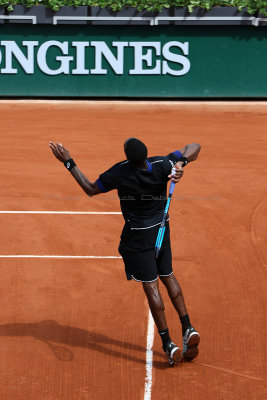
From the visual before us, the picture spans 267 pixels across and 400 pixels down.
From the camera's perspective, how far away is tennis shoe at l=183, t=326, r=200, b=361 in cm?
764

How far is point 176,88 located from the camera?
76.8ft

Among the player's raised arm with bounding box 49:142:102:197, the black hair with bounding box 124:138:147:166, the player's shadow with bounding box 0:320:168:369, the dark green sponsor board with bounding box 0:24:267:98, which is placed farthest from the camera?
the dark green sponsor board with bounding box 0:24:267:98

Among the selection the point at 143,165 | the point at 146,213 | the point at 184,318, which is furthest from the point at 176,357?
the point at 143,165

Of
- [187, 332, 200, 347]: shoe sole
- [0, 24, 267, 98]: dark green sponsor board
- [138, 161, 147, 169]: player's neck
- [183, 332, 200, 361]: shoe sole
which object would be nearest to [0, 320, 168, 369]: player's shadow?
[183, 332, 200, 361]: shoe sole

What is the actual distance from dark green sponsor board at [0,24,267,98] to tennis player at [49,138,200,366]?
15959mm

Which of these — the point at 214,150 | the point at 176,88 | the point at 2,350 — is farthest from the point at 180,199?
the point at 176,88

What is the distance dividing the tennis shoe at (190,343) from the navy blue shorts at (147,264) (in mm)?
672

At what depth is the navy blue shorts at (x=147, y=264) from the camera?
295 inches

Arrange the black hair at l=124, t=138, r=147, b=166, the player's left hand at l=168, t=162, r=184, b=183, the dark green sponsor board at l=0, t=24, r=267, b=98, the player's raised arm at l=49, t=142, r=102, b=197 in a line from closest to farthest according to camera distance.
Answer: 1. the black hair at l=124, t=138, r=147, b=166
2. the player's left hand at l=168, t=162, r=184, b=183
3. the player's raised arm at l=49, t=142, r=102, b=197
4. the dark green sponsor board at l=0, t=24, r=267, b=98

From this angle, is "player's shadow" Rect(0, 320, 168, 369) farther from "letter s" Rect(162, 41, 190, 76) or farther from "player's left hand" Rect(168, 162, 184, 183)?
"letter s" Rect(162, 41, 190, 76)

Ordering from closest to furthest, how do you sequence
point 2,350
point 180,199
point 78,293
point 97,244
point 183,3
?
1. point 2,350
2. point 78,293
3. point 97,244
4. point 180,199
5. point 183,3

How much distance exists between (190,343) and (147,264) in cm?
100

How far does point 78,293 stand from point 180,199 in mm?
4749

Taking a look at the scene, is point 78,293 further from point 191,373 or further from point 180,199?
point 180,199
